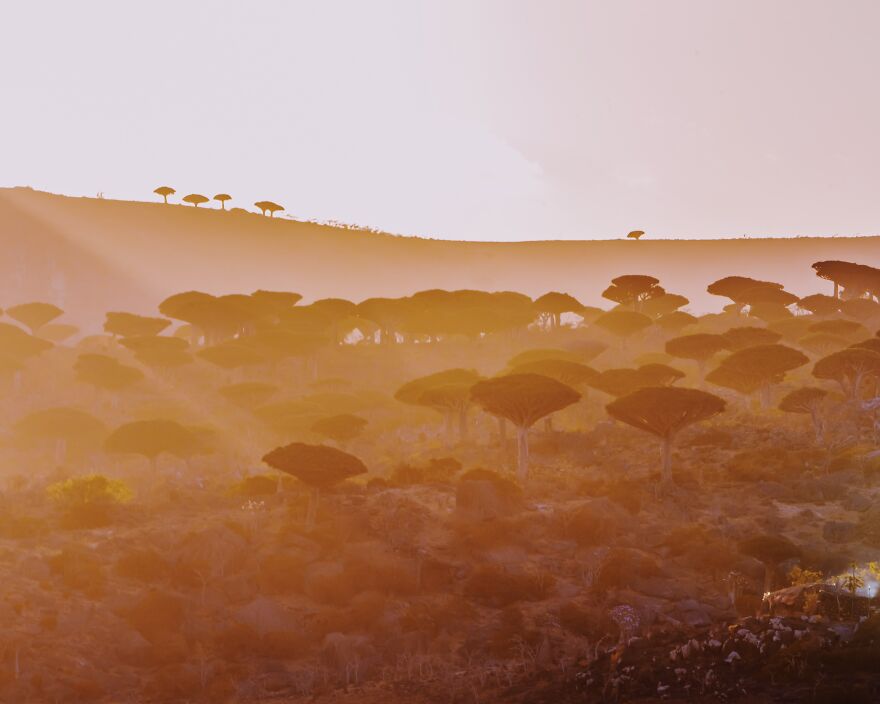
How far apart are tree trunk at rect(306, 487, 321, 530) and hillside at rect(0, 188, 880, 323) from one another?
287 ft

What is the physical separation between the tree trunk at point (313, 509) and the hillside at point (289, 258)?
8738 cm

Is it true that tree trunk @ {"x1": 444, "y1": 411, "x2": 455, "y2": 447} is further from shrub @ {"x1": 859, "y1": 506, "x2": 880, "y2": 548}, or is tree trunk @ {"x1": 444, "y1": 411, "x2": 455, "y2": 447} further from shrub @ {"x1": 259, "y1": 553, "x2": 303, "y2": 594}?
shrub @ {"x1": 859, "y1": 506, "x2": 880, "y2": 548}

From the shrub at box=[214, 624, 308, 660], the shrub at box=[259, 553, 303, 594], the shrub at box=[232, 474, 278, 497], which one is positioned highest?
the shrub at box=[232, 474, 278, 497]

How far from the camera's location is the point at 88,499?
41.7 m

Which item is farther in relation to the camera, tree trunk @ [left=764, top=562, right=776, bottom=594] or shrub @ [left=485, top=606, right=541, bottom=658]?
tree trunk @ [left=764, top=562, right=776, bottom=594]

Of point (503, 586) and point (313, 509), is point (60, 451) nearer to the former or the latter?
point (313, 509)

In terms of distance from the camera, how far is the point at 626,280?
303ft

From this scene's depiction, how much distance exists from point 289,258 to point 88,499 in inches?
4296

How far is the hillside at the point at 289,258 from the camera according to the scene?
12481cm

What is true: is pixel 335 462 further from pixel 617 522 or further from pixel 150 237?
pixel 150 237

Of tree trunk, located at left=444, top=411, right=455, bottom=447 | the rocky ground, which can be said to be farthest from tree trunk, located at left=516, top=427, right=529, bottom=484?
tree trunk, located at left=444, top=411, right=455, bottom=447

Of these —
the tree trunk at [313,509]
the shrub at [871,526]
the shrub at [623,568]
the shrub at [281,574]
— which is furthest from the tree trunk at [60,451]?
the shrub at [871,526]

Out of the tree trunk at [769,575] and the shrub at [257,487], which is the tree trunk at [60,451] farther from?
the tree trunk at [769,575]

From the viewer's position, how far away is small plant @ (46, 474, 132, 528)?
39.1m
